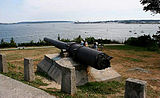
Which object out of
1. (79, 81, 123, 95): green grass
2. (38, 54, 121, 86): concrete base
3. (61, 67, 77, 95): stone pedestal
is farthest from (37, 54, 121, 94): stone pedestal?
(61, 67, 77, 95): stone pedestal

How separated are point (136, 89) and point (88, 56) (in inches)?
108

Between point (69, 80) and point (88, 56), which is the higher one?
point (88, 56)

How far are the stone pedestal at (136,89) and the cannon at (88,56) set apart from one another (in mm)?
2014

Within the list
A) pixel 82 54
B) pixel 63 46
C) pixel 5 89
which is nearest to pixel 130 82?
pixel 82 54

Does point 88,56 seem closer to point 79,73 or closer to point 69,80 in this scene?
point 79,73

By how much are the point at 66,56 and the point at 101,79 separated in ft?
6.50

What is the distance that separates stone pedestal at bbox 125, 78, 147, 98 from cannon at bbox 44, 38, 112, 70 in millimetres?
2014

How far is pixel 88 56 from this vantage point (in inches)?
268

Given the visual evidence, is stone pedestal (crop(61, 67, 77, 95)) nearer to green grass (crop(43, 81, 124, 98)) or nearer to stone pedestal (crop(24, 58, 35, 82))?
green grass (crop(43, 81, 124, 98))

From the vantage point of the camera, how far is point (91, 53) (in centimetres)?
670

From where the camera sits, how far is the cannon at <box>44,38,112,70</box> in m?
6.44

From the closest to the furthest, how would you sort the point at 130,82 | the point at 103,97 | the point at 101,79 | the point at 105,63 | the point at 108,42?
1. the point at 130,82
2. the point at 103,97
3. the point at 105,63
4. the point at 101,79
5. the point at 108,42

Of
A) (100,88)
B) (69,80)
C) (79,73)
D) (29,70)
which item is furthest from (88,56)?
(29,70)

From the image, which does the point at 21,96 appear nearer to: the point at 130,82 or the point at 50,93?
the point at 50,93
